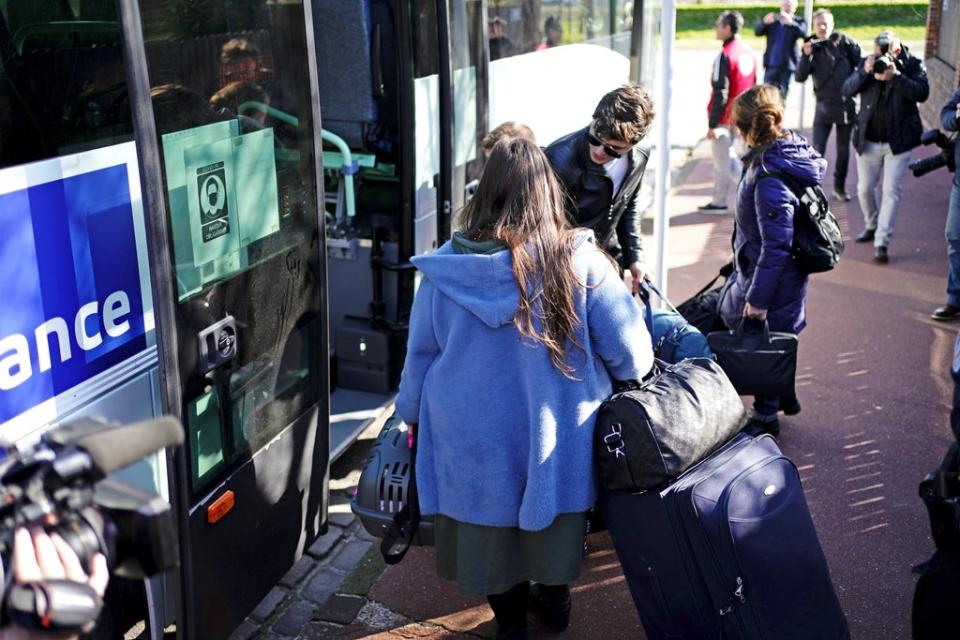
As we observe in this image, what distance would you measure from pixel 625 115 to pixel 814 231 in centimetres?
110

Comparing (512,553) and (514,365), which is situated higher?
(514,365)

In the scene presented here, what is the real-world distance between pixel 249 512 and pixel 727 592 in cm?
156

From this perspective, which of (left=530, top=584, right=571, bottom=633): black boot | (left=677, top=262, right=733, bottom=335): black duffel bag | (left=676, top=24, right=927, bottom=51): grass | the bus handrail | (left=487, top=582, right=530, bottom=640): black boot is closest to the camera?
(left=487, top=582, right=530, bottom=640): black boot

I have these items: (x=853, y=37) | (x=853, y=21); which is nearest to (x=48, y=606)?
(x=853, y=37)

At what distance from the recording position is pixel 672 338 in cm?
396

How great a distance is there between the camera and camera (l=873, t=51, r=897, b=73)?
778 cm

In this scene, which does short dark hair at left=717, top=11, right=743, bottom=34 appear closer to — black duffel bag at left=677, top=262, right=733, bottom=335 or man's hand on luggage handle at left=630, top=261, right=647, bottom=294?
black duffel bag at left=677, top=262, right=733, bottom=335

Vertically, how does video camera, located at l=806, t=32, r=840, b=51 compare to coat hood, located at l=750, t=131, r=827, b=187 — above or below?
above

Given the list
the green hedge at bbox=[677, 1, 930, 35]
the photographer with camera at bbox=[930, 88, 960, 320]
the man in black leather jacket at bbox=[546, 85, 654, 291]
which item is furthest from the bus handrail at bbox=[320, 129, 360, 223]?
the green hedge at bbox=[677, 1, 930, 35]

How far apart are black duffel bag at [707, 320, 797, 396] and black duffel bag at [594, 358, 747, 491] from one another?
1.40 metres

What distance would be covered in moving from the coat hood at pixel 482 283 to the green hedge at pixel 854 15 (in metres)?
31.6

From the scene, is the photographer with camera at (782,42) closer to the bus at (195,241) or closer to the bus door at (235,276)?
the bus at (195,241)

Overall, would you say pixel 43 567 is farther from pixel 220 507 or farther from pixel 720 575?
pixel 720 575

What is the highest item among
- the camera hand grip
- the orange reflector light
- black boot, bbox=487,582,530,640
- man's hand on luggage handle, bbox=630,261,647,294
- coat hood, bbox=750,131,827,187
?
coat hood, bbox=750,131,827,187
